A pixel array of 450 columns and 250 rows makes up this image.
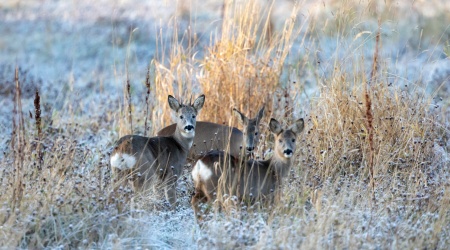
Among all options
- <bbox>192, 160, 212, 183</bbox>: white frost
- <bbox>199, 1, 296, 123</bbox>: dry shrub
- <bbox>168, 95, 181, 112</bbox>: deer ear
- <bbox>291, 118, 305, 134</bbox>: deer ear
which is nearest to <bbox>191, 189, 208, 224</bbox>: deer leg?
<bbox>192, 160, 212, 183</bbox>: white frost

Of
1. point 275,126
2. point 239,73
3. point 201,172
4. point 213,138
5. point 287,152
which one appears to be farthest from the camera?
point 239,73

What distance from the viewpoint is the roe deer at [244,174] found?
19.4ft

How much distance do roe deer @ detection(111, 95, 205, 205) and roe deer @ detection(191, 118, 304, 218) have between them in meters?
0.50

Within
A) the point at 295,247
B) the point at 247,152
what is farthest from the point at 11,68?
the point at 295,247

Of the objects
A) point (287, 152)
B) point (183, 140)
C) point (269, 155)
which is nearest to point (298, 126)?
point (287, 152)

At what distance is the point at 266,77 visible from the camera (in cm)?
850

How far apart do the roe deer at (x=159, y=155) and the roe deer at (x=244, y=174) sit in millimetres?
500

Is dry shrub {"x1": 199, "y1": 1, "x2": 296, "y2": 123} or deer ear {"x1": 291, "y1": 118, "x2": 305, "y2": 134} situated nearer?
deer ear {"x1": 291, "y1": 118, "x2": 305, "y2": 134}

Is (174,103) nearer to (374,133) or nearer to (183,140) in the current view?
(183,140)

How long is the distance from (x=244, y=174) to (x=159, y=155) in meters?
0.99

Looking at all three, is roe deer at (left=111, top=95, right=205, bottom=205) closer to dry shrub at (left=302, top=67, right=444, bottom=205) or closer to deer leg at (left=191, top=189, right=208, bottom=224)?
deer leg at (left=191, top=189, right=208, bottom=224)

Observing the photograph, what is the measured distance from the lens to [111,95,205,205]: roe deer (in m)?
6.32

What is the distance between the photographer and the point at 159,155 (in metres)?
6.72

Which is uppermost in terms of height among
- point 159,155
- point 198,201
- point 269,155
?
point 159,155
